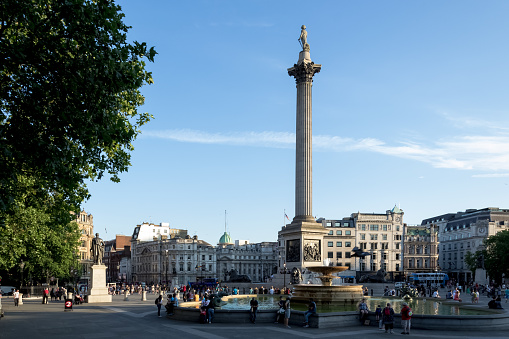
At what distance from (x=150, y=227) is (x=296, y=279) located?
436ft

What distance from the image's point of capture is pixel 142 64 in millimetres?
21406

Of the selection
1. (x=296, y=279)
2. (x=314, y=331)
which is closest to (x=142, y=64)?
(x=314, y=331)

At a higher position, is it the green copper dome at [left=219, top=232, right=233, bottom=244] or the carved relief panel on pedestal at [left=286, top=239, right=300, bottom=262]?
the carved relief panel on pedestal at [left=286, top=239, right=300, bottom=262]

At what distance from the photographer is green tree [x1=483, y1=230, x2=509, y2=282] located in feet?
272

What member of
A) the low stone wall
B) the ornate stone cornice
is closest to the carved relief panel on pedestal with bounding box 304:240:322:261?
the ornate stone cornice

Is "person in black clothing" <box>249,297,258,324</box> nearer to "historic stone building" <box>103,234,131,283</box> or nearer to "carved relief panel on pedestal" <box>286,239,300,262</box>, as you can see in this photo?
"carved relief panel on pedestal" <box>286,239,300,262</box>

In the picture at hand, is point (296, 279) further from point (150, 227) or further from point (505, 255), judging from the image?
point (150, 227)

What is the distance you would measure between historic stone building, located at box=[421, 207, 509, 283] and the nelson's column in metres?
73.8

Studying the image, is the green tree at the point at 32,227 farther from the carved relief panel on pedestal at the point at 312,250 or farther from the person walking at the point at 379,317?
the carved relief panel on pedestal at the point at 312,250

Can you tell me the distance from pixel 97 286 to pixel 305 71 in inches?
1331

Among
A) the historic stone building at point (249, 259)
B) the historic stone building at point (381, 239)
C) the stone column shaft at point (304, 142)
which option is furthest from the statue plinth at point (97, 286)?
the historic stone building at point (249, 259)

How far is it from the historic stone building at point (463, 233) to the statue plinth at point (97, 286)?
311 feet

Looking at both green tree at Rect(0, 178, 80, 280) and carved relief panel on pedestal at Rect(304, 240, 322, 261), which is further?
carved relief panel on pedestal at Rect(304, 240, 322, 261)

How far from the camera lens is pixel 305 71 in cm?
6128
